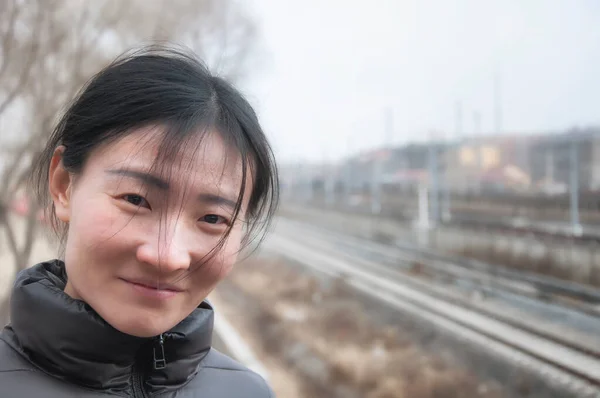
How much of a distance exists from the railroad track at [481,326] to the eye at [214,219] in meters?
5.10

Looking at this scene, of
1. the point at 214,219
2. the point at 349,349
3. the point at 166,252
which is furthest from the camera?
the point at 349,349

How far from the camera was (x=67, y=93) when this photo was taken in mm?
5191

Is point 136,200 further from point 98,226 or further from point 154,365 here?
point 154,365

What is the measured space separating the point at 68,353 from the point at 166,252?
10.5 inches

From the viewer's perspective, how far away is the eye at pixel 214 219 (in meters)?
1.05

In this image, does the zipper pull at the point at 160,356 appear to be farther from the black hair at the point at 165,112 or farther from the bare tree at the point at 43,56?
the bare tree at the point at 43,56

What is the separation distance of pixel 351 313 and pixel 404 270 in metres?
3.85

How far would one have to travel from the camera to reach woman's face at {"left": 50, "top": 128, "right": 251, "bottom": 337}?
97cm

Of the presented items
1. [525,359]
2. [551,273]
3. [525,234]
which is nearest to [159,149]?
[525,359]

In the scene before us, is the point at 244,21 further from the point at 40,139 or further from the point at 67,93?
the point at 40,139

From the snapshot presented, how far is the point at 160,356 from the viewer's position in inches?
43.0

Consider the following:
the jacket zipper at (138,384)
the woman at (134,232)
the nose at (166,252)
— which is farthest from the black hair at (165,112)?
the jacket zipper at (138,384)

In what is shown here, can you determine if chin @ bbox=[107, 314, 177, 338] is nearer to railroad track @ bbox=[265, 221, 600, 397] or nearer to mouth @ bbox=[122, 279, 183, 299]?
mouth @ bbox=[122, 279, 183, 299]

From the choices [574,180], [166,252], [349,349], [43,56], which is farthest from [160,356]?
[574,180]
